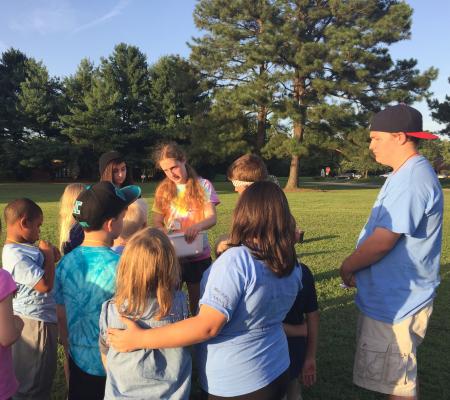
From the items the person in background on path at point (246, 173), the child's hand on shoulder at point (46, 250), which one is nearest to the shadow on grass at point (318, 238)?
the person in background on path at point (246, 173)

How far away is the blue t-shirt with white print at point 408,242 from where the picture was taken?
228 centimetres

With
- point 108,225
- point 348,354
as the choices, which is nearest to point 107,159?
point 108,225

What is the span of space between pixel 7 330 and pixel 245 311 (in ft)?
3.46

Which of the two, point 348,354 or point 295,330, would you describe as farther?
point 348,354

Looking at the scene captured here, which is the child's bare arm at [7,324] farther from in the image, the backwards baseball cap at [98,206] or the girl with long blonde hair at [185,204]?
the girl with long blonde hair at [185,204]

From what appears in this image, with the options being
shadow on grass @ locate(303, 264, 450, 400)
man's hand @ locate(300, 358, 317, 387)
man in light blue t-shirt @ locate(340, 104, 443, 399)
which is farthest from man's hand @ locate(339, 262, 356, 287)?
shadow on grass @ locate(303, 264, 450, 400)

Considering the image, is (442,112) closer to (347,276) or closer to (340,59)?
(340,59)

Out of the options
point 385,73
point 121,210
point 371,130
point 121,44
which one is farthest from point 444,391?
point 121,44

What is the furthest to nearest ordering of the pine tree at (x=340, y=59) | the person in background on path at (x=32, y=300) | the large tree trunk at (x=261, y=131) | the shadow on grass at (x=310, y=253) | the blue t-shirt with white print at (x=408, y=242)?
the large tree trunk at (x=261, y=131) → the pine tree at (x=340, y=59) → the shadow on grass at (x=310, y=253) → the person in background on path at (x=32, y=300) → the blue t-shirt with white print at (x=408, y=242)

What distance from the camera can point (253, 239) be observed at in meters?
1.87

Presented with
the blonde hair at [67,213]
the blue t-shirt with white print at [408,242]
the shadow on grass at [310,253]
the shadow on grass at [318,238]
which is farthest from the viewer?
the shadow on grass at [318,238]

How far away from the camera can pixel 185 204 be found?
3766mm

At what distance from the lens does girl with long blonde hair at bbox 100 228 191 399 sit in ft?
6.06

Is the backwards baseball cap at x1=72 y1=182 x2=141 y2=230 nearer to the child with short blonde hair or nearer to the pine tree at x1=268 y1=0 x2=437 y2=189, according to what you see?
the child with short blonde hair
